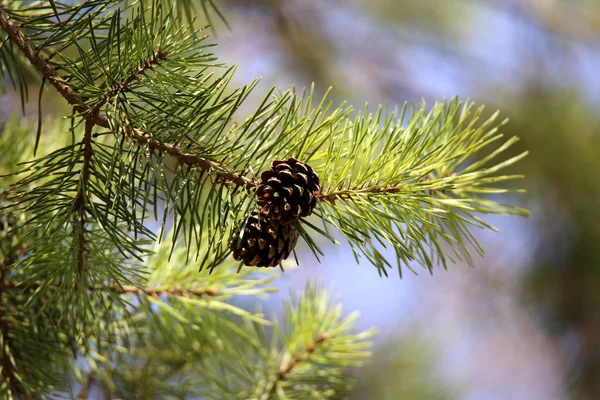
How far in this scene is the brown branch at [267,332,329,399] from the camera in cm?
57

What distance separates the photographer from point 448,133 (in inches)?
17.0

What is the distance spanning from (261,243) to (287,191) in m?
0.03

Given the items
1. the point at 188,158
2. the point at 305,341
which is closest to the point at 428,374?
the point at 305,341

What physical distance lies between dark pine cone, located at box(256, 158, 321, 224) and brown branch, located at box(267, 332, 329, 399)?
0.24 m

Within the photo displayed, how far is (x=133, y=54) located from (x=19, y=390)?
0.78ft

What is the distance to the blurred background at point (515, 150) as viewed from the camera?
52.2 inches

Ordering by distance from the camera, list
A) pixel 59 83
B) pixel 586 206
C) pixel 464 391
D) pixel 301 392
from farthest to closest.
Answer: pixel 586 206 → pixel 464 391 → pixel 301 392 → pixel 59 83

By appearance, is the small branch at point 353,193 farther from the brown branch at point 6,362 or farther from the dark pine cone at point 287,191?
the brown branch at point 6,362

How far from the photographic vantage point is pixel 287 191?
348mm

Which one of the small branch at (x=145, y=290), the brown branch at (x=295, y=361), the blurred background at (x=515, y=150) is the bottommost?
the brown branch at (x=295, y=361)

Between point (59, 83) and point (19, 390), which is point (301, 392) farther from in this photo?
point (59, 83)

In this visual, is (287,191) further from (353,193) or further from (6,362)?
(6,362)

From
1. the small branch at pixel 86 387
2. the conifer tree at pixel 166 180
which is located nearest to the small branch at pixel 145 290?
the conifer tree at pixel 166 180

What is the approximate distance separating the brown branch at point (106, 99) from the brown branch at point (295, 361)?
0.25 metres
